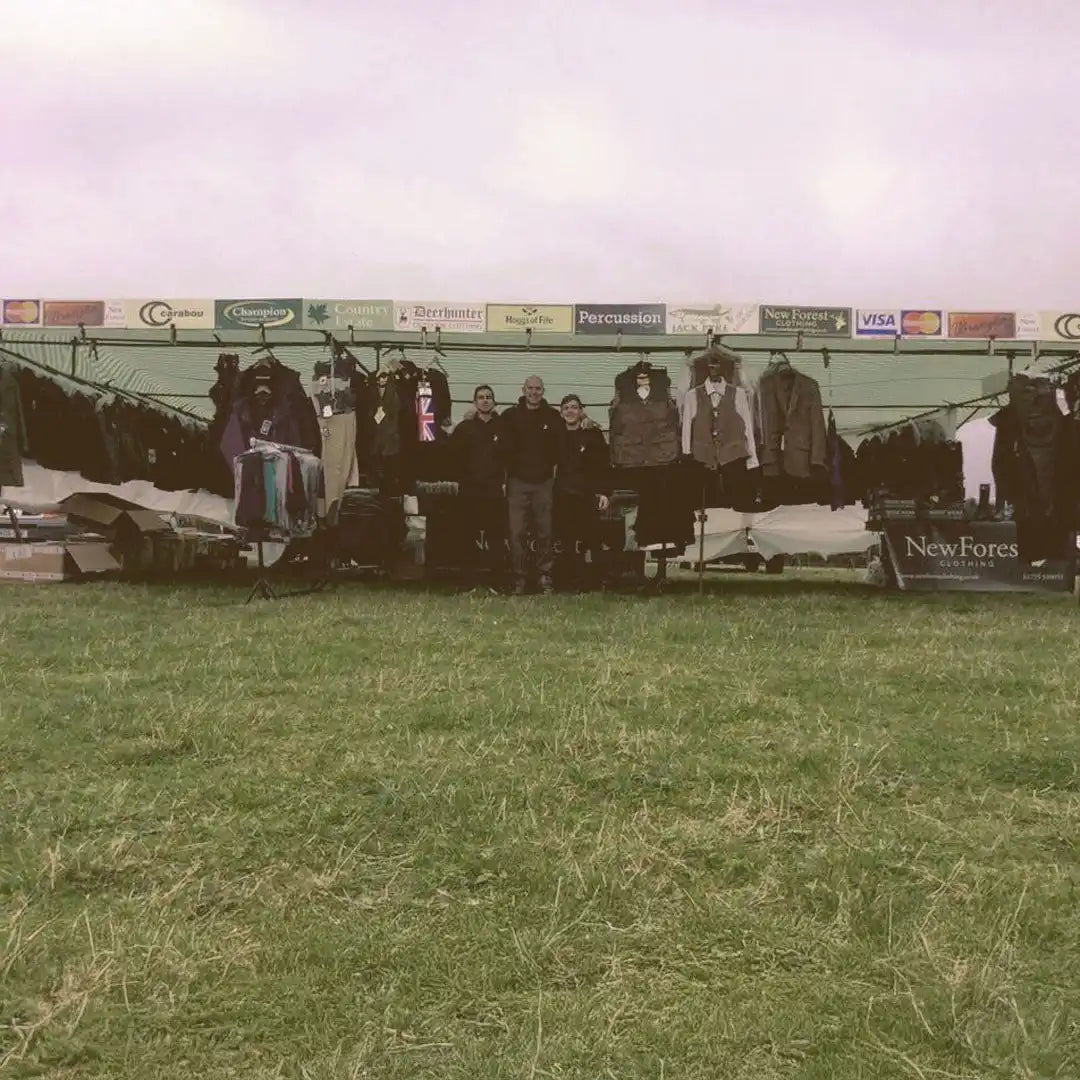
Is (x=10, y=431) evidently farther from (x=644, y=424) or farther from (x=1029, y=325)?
(x=1029, y=325)

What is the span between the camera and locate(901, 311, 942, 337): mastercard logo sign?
963cm

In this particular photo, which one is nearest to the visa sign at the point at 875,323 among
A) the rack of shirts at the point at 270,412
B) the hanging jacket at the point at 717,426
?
the hanging jacket at the point at 717,426

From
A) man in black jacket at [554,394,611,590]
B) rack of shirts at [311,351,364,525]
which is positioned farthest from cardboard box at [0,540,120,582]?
man in black jacket at [554,394,611,590]

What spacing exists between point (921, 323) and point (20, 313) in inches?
366

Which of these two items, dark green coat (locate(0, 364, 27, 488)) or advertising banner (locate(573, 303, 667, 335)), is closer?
dark green coat (locate(0, 364, 27, 488))

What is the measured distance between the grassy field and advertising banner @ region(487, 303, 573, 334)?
577 centimetres

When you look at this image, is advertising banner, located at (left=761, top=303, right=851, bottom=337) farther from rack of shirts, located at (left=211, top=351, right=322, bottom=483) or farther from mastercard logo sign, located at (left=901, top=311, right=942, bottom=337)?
rack of shirts, located at (left=211, top=351, right=322, bottom=483)

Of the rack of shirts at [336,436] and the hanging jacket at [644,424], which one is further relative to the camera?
the rack of shirts at [336,436]

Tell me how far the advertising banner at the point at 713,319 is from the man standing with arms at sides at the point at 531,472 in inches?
69.1

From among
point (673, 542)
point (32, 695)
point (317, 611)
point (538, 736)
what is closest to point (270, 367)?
point (317, 611)

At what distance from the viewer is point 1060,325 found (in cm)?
924

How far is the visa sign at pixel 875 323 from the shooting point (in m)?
9.51

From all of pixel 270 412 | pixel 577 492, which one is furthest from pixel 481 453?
pixel 270 412

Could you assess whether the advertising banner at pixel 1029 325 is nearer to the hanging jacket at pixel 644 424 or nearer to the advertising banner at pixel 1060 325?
the advertising banner at pixel 1060 325
